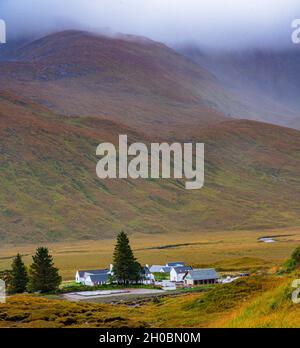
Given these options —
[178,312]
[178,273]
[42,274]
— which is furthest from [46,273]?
[178,312]

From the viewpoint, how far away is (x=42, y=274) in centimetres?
8344

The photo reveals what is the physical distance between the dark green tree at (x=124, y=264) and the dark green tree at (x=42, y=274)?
11.2 meters

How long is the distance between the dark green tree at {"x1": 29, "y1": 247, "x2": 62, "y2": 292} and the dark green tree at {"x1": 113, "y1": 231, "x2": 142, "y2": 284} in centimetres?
1124

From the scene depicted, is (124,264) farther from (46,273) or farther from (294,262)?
(294,262)

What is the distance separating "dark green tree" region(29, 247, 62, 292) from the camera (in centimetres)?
8269

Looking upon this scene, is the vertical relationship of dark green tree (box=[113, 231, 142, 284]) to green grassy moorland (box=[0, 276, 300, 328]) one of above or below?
above

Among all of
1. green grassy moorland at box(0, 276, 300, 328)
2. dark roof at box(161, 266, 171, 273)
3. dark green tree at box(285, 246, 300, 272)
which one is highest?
dark green tree at box(285, 246, 300, 272)

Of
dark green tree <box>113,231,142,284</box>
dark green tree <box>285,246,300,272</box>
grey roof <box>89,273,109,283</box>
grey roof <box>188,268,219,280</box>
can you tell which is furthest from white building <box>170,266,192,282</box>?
dark green tree <box>285,246,300,272</box>

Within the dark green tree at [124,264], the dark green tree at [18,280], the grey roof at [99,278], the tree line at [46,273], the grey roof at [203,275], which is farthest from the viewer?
the grey roof at [99,278]

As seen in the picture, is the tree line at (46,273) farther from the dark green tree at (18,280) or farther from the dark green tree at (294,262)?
the dark green tree at (294,262)

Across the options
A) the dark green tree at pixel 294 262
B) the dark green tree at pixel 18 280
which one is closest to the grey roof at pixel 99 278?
the dark green tree at pixel 18 280

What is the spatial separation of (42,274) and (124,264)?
43.7 ft

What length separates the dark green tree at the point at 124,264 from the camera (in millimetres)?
90625

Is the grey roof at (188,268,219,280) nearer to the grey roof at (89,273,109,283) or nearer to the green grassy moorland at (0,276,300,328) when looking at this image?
the grey roof at (89,273,109,283)
